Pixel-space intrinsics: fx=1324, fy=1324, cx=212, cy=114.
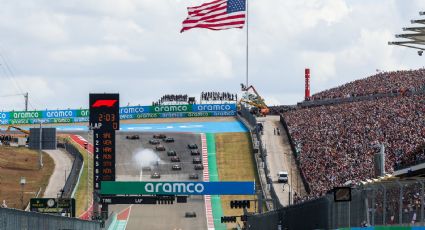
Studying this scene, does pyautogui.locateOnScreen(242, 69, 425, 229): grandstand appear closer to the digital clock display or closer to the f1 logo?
the digital clock display

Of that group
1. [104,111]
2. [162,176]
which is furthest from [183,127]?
[104,111]

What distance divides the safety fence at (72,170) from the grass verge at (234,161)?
1442 cm

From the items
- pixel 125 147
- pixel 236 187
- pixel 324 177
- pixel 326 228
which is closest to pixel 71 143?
pixel 125 147

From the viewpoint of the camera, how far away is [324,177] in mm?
104312

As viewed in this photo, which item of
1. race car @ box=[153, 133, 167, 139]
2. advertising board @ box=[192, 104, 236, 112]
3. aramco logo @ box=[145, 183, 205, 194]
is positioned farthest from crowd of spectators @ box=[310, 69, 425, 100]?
aramco logo @ box=[145, 183, 205, 194]

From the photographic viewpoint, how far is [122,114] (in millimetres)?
176500

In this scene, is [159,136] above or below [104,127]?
above

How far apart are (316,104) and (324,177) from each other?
185 ft

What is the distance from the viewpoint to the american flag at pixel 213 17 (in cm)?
10294

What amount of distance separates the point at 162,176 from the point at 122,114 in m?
42.3

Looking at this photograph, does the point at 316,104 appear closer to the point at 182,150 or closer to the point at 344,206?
the point at 182,150

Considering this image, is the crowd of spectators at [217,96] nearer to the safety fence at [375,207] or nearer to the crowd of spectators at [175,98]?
the crowd of spectators at [175,98]

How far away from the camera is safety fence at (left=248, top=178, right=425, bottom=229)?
33888 mm

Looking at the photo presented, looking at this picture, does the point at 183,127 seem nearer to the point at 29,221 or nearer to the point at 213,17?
the point at 213,17
